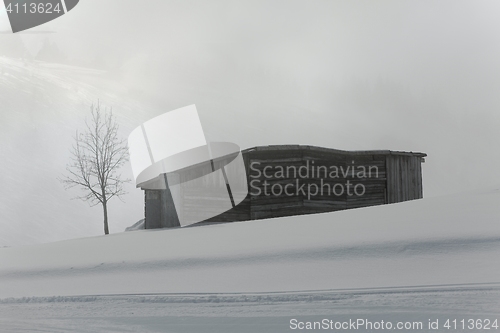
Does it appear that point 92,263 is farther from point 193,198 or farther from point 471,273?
point 193,198

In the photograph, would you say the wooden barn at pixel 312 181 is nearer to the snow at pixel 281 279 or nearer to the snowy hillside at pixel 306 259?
the snowy hillside at pixel 306 259

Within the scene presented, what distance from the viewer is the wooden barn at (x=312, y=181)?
1256cm

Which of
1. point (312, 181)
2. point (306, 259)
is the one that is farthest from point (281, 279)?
point (312, 181)

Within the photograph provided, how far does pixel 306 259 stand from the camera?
580cm

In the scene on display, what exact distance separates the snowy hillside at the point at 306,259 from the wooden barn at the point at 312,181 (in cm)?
384

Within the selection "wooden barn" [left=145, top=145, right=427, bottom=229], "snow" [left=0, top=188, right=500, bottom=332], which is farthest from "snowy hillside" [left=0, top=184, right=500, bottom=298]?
"wooden barn" [left=145, top=145, right=427, bottom=229]

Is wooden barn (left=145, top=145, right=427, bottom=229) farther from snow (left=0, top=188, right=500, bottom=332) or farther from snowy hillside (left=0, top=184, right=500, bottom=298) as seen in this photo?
snow (left=0, top=188, right=500, bottom=332)

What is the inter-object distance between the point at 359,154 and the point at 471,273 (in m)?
9.42

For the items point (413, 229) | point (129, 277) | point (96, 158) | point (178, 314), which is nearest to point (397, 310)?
point (178, 314)

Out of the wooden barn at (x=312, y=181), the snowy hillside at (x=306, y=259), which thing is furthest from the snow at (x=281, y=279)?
the wooden barn at (x=312, y=181)

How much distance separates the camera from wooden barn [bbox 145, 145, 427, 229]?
12.6m

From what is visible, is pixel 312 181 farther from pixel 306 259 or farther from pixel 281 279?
pixel 281 279

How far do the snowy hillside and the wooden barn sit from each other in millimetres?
3842

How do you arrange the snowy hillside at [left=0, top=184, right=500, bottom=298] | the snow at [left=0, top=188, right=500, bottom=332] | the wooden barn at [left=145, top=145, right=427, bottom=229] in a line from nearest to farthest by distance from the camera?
the snow at [left=0, top=188, right=500, bottom=332] → the snowy hillside at [left=0, top=184, right=500, bottom=298] → the wooden barn at [left=145, top=145, right=427, bottom=229]
